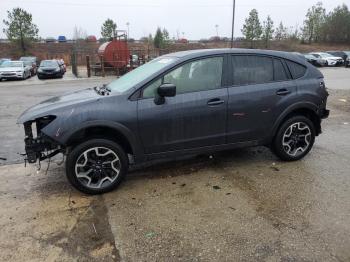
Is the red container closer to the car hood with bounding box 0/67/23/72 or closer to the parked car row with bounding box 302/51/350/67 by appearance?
the car hood with bounding box 0/67/23/72

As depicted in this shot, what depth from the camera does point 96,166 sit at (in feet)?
14.9

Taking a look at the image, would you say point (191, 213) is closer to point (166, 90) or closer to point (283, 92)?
point (166, 90)

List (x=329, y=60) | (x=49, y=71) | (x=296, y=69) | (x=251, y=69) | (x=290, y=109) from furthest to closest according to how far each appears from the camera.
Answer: (x=329, y=60) → (x=49, y=71) → (x=296, y=69) → (x=290, y=109) → (x=251, y=69)

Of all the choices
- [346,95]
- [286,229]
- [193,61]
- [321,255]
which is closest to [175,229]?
[286,229]

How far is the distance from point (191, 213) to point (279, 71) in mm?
2630

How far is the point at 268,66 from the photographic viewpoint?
5355mm

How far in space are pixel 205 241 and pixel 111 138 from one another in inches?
73.9

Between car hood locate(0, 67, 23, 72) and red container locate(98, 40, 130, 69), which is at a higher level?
red container locate(98, 40, 130, 69)

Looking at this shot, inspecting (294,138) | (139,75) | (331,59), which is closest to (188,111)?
(139,75)

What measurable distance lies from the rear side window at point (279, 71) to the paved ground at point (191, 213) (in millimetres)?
1284

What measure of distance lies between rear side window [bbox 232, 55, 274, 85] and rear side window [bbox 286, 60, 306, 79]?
34cm

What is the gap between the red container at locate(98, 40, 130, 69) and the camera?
27291 millimetres

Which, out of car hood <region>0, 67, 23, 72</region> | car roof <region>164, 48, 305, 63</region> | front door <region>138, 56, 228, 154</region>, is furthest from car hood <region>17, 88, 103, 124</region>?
car hood <region>0, 67, 23, 72</region>

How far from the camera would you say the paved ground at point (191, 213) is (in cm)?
335
